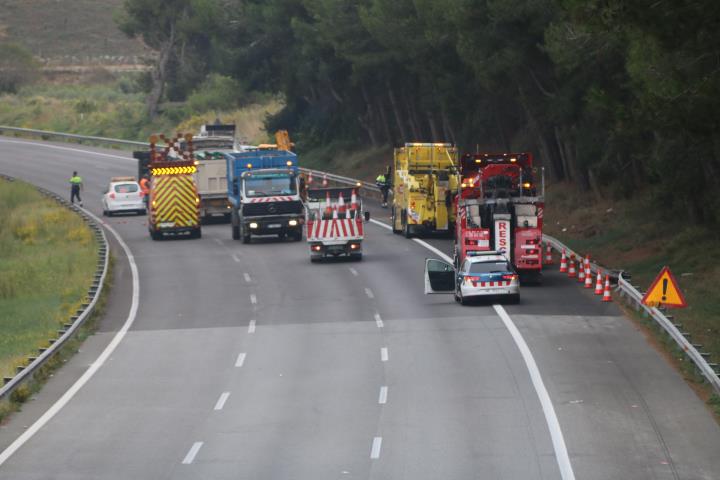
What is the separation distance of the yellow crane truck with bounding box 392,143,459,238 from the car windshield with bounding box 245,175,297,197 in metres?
4.23

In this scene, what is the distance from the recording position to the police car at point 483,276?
117ft

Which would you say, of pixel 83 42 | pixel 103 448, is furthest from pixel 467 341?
pixel 83 42

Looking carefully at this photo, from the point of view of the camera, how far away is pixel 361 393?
25719mm

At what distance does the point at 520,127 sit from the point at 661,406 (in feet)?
150

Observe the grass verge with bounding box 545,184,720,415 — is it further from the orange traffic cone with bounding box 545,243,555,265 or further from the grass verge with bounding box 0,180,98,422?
the grass verge with bounding box 0,180,98,422

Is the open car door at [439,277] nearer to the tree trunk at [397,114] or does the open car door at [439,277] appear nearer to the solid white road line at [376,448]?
the solid white road line at [376,448]

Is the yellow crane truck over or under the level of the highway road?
over

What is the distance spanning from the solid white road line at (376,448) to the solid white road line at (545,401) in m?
2.69

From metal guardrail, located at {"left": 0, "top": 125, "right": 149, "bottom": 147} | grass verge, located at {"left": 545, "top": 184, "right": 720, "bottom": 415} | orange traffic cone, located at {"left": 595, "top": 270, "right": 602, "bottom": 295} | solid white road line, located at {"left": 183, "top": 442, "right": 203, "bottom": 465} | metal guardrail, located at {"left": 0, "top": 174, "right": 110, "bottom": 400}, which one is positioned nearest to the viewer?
solid white road line, located at {"left": 183, "top": 442, "right": 203, "bottom": 465}

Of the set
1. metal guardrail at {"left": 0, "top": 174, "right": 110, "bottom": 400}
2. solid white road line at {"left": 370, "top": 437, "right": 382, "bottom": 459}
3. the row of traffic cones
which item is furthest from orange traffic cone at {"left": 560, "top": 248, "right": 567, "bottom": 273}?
solid white road line at {"left": 370, "top": 437, "right": 382, "bottom": 459}

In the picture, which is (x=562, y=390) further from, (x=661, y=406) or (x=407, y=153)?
(x=407, y=153)

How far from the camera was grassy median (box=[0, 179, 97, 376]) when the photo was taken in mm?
35094

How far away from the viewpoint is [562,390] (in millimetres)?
25625

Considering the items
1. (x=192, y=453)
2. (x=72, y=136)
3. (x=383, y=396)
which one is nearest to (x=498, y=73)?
(x=383, y=396)
